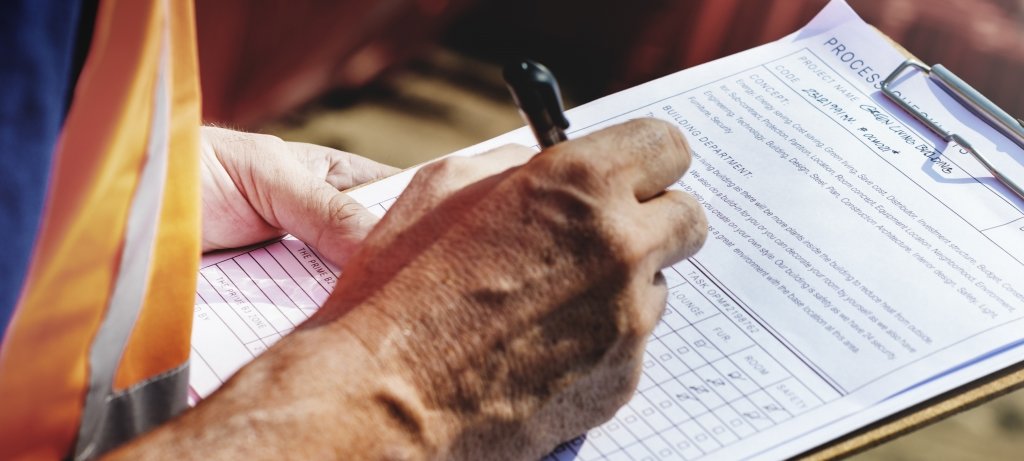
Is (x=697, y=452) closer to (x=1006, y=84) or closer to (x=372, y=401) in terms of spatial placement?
(x=372, y=401)

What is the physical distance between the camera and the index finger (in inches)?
22.2

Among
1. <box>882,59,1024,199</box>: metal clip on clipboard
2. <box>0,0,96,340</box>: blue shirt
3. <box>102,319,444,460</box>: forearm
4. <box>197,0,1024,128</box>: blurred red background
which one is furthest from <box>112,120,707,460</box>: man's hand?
<box>197,0,1024,128</box>: blurred red background

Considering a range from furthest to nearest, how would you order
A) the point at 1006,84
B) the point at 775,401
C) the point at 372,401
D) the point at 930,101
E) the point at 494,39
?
the point at 494,39 < the point at 1006,84 < the point at 930,101 < the point at 775,401 < the point at 372,401

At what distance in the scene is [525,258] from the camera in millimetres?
550

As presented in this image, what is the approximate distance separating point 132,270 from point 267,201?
9.8 inches

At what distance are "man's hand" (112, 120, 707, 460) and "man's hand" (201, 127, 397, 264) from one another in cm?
19

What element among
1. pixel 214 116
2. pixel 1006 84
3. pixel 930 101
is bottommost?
pixel 214 116

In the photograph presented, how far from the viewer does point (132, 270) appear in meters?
0.54

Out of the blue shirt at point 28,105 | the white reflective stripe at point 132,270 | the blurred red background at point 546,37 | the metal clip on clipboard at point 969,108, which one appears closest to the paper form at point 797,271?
the metal clip on clipboard at point 969,108

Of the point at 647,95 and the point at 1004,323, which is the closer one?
the point at 1004,323

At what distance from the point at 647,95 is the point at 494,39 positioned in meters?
0.51

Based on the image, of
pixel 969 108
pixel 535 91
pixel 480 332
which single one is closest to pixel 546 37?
pixel 969 108

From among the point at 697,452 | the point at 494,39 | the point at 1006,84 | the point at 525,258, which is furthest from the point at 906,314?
the point at 494,39

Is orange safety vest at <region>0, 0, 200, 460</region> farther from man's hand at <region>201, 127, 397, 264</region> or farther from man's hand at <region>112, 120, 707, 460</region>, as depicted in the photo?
man's hand at <region>201, 127, 397, 264</region>
